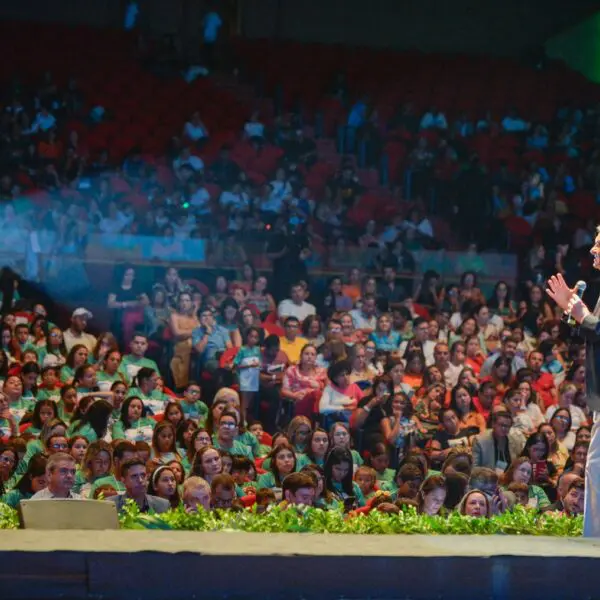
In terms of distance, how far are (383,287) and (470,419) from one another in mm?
2815

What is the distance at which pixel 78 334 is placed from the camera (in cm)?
1098

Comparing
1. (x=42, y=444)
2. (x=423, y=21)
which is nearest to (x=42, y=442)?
(x=42, y=444)

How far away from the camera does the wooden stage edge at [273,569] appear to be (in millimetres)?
4414

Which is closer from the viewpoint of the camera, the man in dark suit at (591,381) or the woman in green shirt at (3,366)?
the man in dark suit at (591,381)

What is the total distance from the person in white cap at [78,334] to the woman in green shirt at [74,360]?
1.31 ft

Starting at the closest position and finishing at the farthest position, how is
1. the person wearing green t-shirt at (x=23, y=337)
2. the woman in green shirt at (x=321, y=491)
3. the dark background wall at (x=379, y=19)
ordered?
the woman in green shirt at (x=321, y=491) → the person wearing green t-shirt at (x=23, y=337) → the dark background wall at (x=379, y=19)

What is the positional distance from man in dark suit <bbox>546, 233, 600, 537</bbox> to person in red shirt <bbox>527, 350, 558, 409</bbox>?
5.48 meters

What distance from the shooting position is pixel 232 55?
1747 centimetres

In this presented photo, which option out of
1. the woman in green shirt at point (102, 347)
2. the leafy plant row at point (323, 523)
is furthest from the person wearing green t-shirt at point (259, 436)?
the leafy plant row at point (323, 523)

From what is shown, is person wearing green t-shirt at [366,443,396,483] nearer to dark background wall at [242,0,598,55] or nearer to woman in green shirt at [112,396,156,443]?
woman in green shirt at [112,396,156,443]

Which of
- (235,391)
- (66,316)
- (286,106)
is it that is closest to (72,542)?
(235,391)

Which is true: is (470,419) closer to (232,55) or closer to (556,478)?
(556,478)

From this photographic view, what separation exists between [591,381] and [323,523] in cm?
134

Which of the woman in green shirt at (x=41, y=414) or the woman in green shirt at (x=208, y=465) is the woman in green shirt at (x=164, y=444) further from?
the woman in green shirt at (x=41, y=414)
